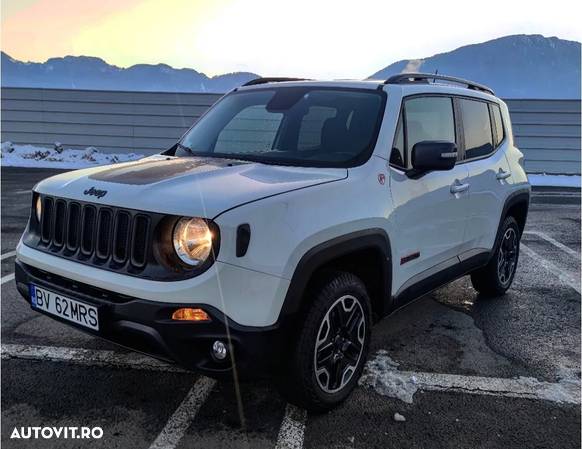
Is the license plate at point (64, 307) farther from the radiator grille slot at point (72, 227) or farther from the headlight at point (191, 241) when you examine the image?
the headlight at point (191, 241)

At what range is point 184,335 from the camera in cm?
242

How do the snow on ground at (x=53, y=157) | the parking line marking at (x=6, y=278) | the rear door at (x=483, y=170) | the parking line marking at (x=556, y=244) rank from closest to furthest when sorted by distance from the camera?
the rear door at (x=483, y=170) < the parking line marking at (x=6, y=278) < the parking line marking at (x=556, y=244) < the snow on ground at (x=53, y=157)

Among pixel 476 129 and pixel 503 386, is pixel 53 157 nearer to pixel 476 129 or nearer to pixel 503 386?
pixel 476 129

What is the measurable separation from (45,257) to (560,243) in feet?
22.8

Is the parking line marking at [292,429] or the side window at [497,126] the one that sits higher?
the side window at [497,126]

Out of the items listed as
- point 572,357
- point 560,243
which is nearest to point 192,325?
point 572,357

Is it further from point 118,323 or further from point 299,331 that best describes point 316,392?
point 118,323

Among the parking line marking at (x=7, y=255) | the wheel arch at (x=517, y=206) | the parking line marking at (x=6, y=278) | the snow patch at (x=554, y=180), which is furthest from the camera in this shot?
the snow patch at (x=554, y=180)

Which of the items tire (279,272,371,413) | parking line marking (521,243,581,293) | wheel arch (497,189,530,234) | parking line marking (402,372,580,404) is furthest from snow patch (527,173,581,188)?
tire (279,272,371,413)

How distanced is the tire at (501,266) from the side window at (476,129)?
2.67ft

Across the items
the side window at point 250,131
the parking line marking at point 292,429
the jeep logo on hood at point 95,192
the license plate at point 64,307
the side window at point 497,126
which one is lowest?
the parking line marking at point 292,429

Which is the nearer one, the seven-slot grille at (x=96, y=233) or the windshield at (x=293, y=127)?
the seven-slot grille at (x=96, y=233)

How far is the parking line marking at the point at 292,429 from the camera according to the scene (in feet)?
8.81

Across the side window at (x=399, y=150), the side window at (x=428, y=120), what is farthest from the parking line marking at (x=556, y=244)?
the side window at (x=399, y=150)
